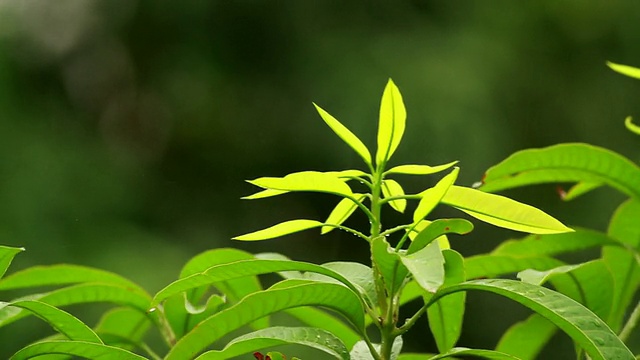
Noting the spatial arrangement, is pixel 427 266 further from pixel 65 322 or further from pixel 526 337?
pixel 526 337

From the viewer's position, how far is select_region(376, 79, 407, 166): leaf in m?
0.51

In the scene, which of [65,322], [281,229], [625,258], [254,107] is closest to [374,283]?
[281,229]

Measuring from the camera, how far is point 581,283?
63cm

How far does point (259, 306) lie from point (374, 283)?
78mm

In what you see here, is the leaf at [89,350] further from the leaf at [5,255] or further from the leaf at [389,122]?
the leaf at [389,122]

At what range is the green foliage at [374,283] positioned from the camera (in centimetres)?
46

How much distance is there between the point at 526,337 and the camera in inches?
29.3

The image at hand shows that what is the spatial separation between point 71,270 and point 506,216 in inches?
14.0

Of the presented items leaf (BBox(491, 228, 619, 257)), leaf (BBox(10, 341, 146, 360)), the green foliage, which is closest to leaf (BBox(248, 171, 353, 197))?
the green foliage

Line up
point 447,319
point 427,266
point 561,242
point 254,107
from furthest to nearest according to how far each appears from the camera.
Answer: point 254,107 → point 561,242 → point 447,319 → point 427,266

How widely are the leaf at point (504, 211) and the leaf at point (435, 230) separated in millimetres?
12

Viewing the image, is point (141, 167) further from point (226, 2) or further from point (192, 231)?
point (226, 2)

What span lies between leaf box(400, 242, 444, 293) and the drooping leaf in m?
0.30

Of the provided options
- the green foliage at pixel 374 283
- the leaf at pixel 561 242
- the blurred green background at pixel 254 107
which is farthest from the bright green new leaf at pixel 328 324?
the blurred green background at pixel 254 107
